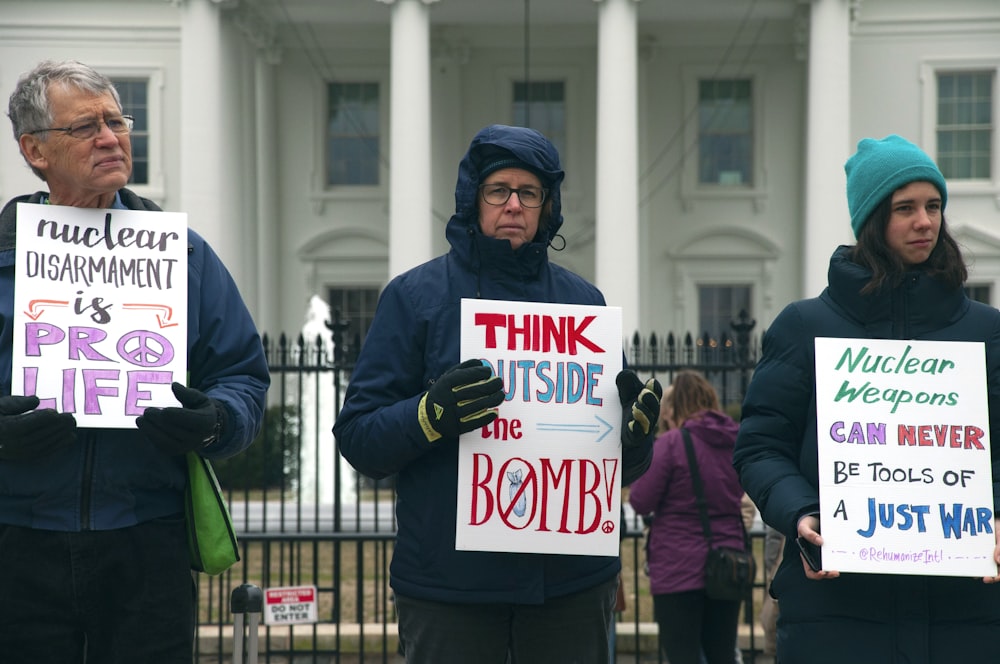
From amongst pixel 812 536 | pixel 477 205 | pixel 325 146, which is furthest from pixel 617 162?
pixel 812 536

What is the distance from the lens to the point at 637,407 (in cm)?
346

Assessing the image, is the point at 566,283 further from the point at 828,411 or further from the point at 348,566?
the point at 348,566

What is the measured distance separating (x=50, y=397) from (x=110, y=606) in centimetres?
55

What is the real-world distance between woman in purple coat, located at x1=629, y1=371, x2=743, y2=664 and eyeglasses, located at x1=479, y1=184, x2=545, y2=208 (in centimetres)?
343

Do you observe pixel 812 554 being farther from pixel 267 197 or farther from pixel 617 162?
pixel 267 197

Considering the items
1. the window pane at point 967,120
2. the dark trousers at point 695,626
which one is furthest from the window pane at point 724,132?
the dark trousers at point 695,626

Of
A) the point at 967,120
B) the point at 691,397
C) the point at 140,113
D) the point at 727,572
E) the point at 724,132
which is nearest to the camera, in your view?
the point at 727,572

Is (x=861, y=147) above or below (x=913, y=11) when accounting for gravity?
below

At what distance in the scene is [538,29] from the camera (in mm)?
29812

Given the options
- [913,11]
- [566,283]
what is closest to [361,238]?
[913,11]

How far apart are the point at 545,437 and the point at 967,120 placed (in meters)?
26.5

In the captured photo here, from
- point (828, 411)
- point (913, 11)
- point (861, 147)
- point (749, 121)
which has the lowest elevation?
point (828, 411)

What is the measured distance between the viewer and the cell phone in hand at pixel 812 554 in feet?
10.8

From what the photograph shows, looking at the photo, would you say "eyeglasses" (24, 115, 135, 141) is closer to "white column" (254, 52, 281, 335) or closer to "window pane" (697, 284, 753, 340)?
"white column" (254, 52, 281, 335)
